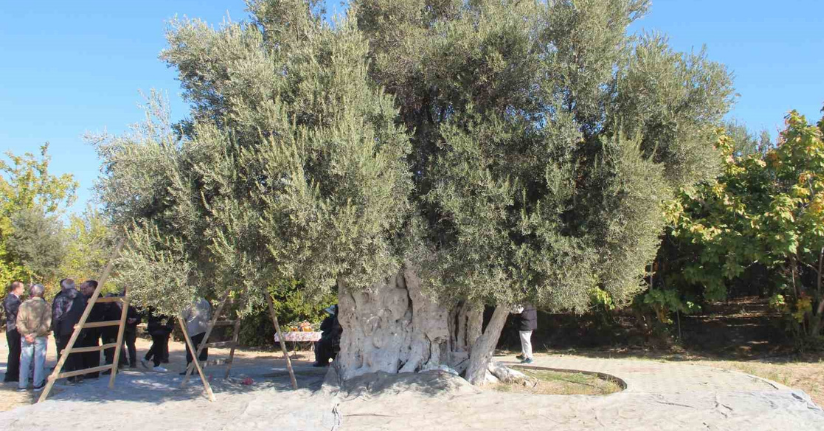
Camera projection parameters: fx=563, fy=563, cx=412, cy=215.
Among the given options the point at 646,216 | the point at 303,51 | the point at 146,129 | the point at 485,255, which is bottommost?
the point at 485,255

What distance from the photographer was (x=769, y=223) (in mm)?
12375

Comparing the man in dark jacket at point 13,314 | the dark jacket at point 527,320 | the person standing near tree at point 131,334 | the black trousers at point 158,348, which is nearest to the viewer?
the man in dark jacket at point 13,314

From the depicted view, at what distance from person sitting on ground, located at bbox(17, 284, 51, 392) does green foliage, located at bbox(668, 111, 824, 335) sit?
1299cm

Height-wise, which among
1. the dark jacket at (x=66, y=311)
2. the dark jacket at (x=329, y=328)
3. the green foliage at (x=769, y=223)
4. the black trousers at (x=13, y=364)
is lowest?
the black trousers at (x=13, y=364)

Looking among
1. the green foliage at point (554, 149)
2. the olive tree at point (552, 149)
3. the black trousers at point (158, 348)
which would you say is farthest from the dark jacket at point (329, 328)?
the green foliage at point (554, 149)

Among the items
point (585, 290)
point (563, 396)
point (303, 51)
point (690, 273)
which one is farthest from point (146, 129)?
point (690, 273)

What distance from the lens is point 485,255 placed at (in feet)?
27.3

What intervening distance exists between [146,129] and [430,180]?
4627 millimetres

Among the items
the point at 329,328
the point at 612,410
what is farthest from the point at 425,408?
the point at 329,328

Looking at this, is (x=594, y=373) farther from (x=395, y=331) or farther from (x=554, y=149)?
(x=554, y=149)

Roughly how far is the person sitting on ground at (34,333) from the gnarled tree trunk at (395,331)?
531cm

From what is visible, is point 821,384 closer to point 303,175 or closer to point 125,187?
point 303,175

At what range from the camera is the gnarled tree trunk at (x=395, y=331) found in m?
10.2

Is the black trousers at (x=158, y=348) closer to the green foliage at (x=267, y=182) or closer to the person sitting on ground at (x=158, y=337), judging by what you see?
the person sitting on ground at (x=158, y=337)
